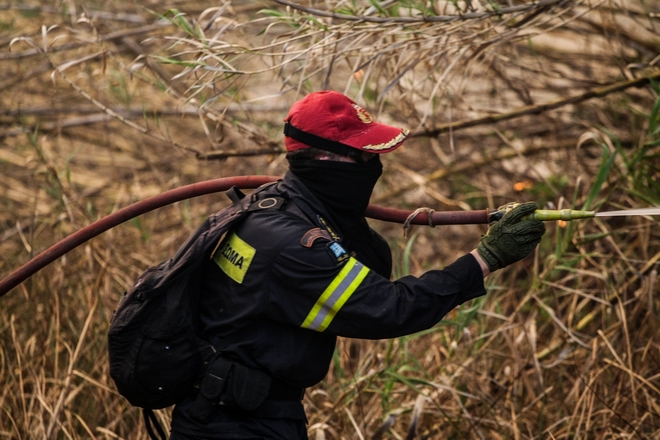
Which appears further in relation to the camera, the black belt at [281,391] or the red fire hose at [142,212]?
the red fire hose at [142,212]

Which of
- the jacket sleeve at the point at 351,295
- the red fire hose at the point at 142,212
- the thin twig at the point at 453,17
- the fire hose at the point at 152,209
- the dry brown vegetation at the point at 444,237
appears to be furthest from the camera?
the dry brown vegetation at the point at 444,237

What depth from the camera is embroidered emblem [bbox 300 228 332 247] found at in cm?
212

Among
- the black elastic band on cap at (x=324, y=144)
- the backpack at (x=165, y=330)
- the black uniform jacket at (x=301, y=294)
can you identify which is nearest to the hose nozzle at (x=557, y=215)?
the black uniform jacket at (x=301, y=294)

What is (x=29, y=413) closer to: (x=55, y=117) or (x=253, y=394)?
(x=253, y=394)

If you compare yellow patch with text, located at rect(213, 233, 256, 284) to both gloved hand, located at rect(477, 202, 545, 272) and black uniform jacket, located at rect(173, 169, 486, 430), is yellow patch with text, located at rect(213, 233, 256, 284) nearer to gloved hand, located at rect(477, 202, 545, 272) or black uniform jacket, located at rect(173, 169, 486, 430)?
A: black uniform jacket, located at rect(173, 169, 486, 430)

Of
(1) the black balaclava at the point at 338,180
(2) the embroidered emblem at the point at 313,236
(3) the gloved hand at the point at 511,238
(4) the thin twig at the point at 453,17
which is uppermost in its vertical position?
(4) the thin twig at the point at 453,17

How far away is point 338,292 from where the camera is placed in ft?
6.91

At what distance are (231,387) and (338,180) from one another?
2.46 feet

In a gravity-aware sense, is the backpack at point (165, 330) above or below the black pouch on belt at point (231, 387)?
above

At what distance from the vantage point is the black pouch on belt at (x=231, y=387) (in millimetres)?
2215

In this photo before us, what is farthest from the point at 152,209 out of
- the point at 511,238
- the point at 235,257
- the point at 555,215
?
the point at 555,215

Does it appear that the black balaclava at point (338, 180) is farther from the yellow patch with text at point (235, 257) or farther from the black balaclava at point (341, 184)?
the yellow patch with text at point (235, 257)

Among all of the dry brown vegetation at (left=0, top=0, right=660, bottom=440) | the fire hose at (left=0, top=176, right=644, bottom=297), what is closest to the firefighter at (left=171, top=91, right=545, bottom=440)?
the fire hose at (left=0, top=176, right=644, bottom=297)

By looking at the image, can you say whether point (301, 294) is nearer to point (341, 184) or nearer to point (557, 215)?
point (341, 184)
